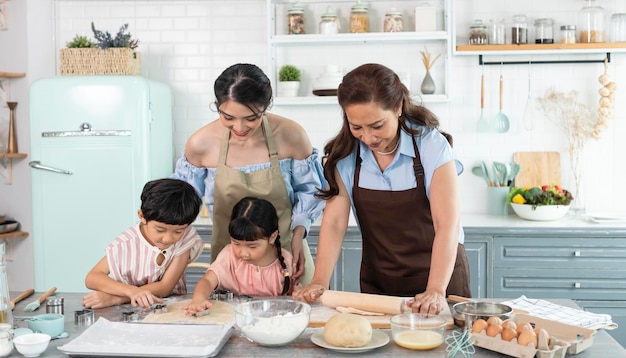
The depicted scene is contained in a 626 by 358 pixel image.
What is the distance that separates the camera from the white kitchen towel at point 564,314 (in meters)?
2.41

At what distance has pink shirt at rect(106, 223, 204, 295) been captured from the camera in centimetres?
291

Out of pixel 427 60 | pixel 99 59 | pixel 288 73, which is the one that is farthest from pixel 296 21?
pixel 99 59

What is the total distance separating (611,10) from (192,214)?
370cm

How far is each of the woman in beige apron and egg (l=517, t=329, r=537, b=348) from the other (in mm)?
1164

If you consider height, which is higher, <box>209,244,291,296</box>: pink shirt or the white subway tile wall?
the white subway tile wall

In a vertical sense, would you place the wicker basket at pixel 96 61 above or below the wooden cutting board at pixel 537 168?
above

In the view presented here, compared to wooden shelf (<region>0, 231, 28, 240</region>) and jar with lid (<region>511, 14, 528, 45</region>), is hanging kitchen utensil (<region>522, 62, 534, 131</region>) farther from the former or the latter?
wooden shelf (<region>0, 231, 28, 240</region>)

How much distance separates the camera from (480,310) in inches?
95.9

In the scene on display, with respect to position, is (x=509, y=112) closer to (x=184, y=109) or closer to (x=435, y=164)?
(x=184, y=109)

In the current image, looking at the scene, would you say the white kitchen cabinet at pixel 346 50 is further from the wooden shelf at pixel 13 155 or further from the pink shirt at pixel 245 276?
the pink shirt at pixel 245 276

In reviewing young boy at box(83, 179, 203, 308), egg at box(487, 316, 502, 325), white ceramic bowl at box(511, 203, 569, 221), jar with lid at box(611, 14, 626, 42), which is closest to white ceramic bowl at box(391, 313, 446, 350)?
egg at box(487, 316, 502, 325)

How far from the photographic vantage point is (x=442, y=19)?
210 inches

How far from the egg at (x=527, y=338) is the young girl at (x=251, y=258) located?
1088 mm

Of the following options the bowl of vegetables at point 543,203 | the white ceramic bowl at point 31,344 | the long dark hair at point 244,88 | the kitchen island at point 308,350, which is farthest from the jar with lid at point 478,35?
the white ceramic bowl at point 31,344
